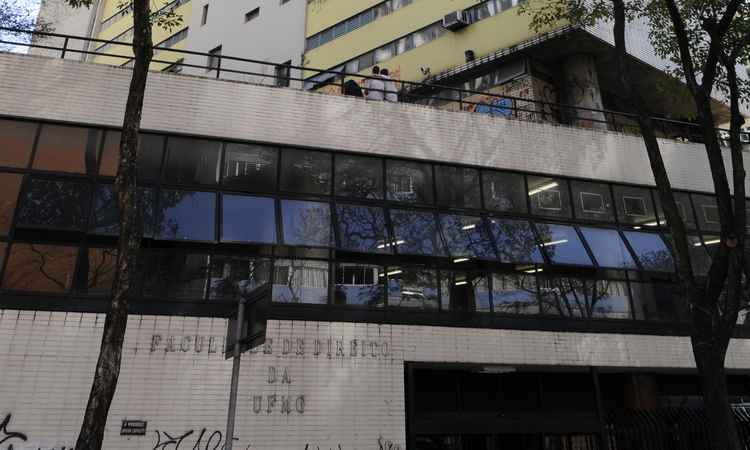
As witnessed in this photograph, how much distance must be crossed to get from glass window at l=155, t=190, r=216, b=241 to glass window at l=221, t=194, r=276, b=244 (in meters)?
0.24

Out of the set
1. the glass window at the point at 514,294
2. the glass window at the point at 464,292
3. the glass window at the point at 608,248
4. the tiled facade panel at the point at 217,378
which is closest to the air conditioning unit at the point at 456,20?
the glass window at the point at 608,248

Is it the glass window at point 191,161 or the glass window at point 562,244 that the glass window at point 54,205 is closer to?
the glass window at point 191,161

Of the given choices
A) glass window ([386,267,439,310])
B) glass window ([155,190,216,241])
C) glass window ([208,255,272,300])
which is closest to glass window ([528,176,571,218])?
glass window ([386,267,439,310])

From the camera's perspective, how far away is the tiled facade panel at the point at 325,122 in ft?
33.4

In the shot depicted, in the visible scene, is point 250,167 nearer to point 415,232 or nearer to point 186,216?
point 186,216

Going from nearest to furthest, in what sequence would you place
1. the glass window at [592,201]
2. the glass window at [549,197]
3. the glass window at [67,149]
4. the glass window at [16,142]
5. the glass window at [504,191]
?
the glass window at [16,142] < the glass window at [67,149] < the glass window at [504,191] < the glass window at [549,197] < the glass window at [592,201]

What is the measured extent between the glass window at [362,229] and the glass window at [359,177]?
32 centimetres

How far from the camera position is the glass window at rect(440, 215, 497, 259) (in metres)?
11.1

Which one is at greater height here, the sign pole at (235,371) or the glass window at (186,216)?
the glass window at (186,216)

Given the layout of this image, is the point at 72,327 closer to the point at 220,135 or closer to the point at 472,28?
the point at 220,135

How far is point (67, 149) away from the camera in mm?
9992

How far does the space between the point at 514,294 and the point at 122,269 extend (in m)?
7.56

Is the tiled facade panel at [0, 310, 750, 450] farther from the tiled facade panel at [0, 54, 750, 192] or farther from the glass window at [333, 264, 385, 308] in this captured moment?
the tiled facade panel at [0, 54, 750, 192]

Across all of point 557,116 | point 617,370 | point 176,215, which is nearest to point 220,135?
point 176,215
